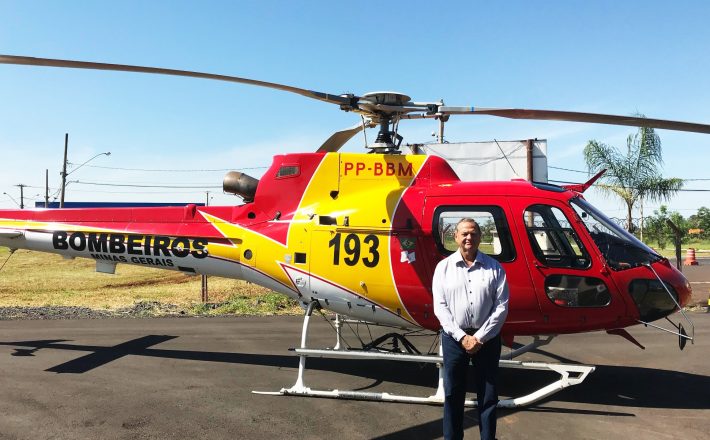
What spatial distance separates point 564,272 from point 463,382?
207 centimetres

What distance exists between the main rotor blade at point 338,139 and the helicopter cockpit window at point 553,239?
245 cm

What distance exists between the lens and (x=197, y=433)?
468 centimetres

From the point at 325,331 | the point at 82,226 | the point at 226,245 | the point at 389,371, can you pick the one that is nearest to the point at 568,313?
the point at 389,371

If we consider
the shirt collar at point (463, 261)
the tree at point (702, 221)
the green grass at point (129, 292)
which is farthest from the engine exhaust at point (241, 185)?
the tree at point (702, 221)

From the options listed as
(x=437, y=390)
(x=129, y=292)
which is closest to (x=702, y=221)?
(x=129, y=292)

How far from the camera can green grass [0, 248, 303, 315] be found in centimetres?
1295

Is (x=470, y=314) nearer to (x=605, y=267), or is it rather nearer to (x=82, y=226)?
(x=605, y=267)

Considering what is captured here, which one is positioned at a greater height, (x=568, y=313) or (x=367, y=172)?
(x=367, y=172)

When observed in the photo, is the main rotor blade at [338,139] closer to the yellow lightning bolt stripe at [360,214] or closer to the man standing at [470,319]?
the yellow lightning bolt stripe at [360,214]

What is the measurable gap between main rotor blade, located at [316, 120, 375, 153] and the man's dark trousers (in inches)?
134

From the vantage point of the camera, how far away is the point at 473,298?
3871mm

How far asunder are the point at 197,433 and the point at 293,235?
257 cm

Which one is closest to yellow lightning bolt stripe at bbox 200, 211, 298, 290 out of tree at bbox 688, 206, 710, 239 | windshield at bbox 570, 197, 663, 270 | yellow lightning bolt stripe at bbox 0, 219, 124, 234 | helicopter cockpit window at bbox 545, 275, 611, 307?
yellow lightning bolt stripe at bbox 0, 219, 124, 234

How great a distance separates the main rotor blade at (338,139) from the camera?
259 inches
